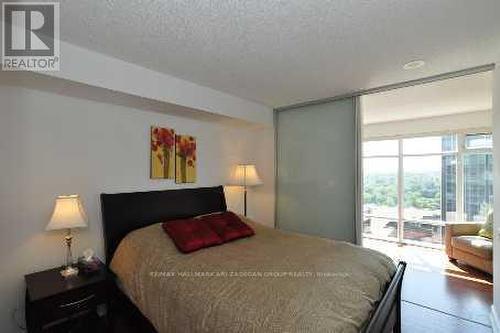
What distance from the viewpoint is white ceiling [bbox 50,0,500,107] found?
1588 millimetres

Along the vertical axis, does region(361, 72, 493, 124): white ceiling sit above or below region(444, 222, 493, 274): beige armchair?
above

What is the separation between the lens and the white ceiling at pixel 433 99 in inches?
122

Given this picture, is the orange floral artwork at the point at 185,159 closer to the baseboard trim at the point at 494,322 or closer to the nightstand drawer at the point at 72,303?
the nightstand drawer at the point at 72,303

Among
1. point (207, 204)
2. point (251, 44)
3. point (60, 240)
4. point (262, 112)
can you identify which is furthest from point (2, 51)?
point (262, 112)

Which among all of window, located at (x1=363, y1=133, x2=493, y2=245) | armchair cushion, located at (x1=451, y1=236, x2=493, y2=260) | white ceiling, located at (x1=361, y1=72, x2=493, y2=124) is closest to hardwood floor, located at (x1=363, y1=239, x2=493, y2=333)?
armchair cushion, located at (x1=451, y1=236, x2=493, y2=260)

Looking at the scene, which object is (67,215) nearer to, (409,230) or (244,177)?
(244,177)

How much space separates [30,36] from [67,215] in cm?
A: 133

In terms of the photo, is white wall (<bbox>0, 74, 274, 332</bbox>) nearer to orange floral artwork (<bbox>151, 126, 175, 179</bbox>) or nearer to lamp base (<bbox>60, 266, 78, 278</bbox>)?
orange floral artwork (<bbox>151, 126, 175, 179</bbox>)

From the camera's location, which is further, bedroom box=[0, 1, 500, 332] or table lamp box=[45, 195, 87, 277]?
table lamp box=[45, 195, 87, 277]

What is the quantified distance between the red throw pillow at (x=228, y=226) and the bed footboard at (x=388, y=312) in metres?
1.40

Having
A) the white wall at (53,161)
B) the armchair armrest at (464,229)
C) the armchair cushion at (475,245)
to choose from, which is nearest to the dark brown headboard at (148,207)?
the white wall at (53,161)

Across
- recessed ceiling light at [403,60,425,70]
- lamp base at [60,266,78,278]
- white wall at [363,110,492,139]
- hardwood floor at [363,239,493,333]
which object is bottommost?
hardwood floor at [363,239,493,333]

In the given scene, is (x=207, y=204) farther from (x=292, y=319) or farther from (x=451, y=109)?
(x=451, y=109)

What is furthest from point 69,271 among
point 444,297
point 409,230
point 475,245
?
point 409,230
